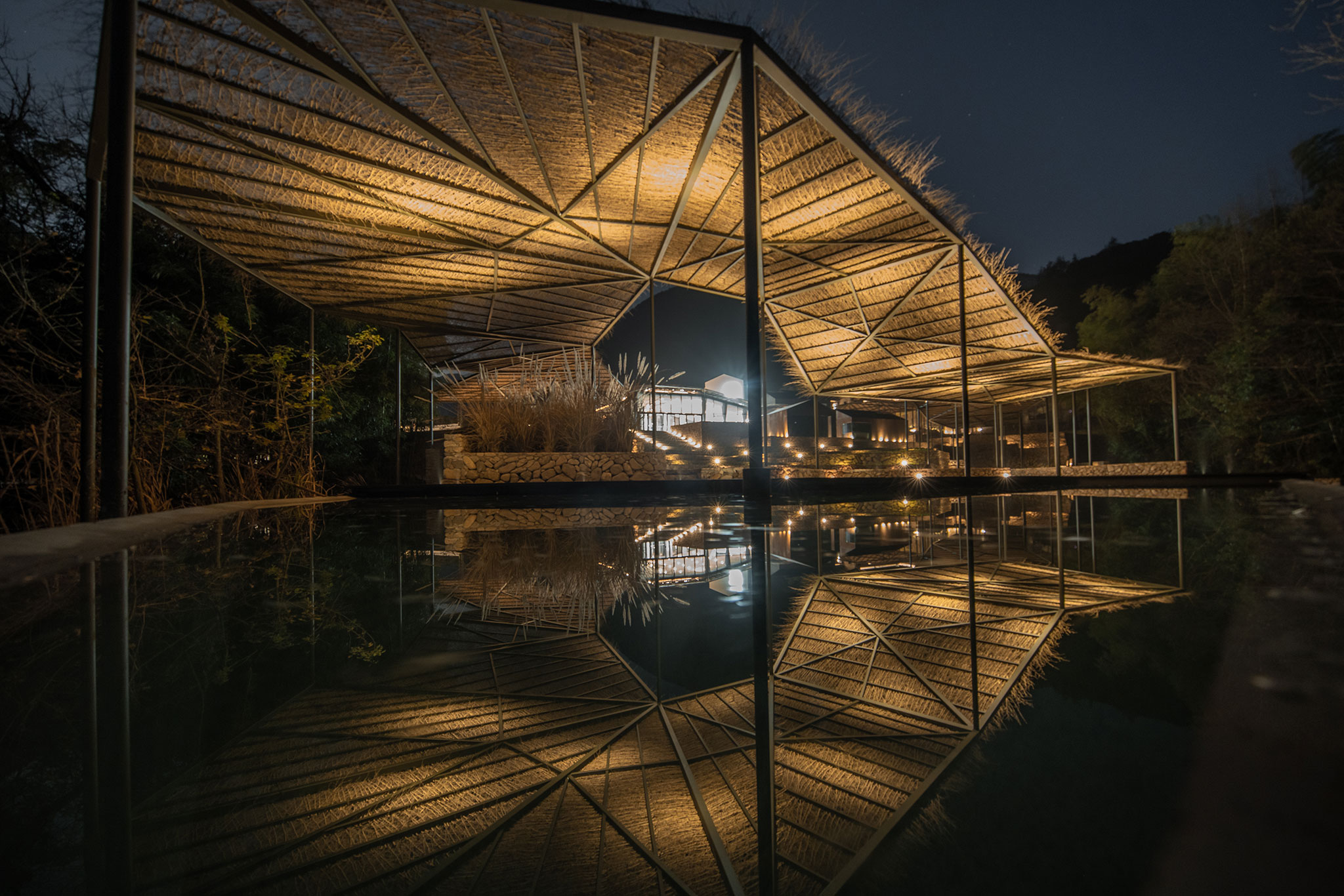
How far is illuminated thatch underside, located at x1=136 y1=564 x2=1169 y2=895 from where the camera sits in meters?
0.39

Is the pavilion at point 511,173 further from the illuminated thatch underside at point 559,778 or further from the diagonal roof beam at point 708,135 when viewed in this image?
the illuminated thatch underside at point 559,778

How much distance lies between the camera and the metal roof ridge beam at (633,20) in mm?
3656

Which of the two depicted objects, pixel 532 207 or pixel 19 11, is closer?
pixel 19 11

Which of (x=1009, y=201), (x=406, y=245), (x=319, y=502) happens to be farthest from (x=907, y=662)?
(x=1009, y=201)

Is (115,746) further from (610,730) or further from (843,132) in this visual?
(843,132)

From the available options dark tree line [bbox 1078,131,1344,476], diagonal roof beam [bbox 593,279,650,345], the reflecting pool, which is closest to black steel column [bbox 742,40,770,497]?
the reflecting pool

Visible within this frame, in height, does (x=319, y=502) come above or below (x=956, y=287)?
below

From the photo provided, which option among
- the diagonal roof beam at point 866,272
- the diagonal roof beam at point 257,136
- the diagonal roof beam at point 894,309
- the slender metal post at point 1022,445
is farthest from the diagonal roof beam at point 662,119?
the slender metal post at point 1022,445

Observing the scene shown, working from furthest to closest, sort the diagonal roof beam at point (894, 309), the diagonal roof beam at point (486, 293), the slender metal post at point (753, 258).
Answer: the diagonal roof beam at point (486, 293)
the diagonal roof beam at point (894, 309)
the slender metal post at point (753, 258)

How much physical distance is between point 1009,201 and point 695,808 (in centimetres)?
6318

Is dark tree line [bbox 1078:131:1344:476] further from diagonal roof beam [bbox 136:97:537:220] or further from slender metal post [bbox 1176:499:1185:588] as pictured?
diagonal roof beam [bbox 136:97:537:220]

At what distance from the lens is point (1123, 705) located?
61 centimetres

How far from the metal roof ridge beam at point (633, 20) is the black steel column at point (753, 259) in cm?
16

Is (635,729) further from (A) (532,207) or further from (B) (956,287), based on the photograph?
(B) (956,287)
